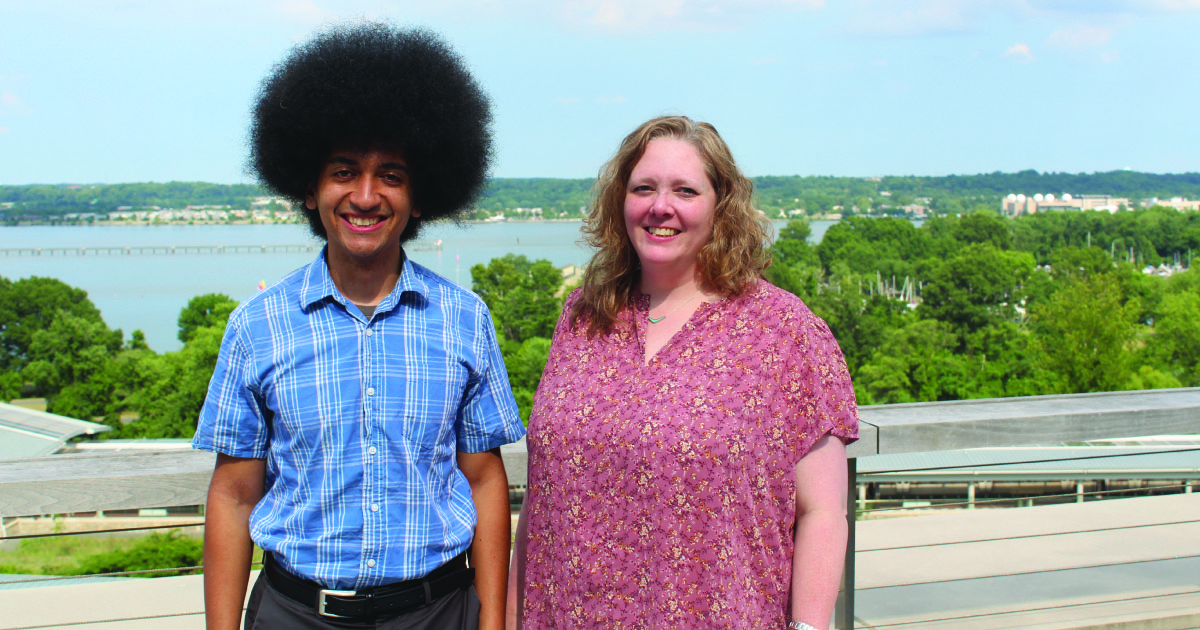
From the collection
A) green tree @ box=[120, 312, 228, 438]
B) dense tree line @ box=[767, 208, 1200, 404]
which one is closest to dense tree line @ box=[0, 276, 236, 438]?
green tree @ box=[120, 312, 228, 438]

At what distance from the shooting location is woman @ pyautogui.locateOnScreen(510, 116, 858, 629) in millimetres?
2117

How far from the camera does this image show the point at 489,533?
2232 mm

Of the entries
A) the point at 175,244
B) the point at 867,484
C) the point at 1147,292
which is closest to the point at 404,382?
the point at 867,484

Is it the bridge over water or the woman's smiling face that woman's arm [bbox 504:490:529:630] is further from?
the bridge over water

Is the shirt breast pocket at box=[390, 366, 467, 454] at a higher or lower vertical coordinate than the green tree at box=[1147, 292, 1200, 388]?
higher

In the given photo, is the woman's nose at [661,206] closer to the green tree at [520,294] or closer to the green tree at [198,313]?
the green tree at [520,294]

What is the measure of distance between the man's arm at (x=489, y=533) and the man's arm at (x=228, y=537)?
497 mm

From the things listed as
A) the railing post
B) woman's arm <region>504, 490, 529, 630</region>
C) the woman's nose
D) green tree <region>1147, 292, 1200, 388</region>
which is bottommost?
green tree <region>1147, 292, 1200, 388</region>

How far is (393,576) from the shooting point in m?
2.03

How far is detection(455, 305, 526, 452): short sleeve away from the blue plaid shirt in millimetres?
71

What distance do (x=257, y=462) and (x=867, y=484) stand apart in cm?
227

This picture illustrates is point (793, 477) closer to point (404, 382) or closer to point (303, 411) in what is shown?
point (404, 382)

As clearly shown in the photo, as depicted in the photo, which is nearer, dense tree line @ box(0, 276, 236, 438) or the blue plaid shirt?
the blue plaid shirt

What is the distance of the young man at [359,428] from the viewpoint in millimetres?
2023
